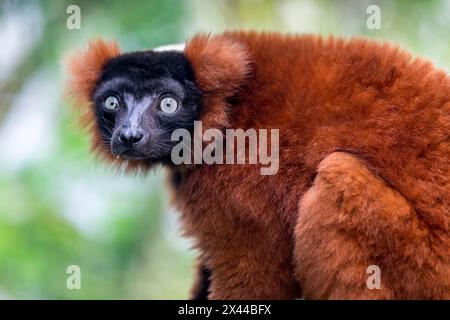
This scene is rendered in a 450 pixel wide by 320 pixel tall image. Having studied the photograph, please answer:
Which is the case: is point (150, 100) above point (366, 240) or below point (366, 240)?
above

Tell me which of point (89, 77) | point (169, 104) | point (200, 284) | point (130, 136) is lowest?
point (200, 284)

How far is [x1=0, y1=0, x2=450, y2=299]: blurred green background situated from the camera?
23.4 feet

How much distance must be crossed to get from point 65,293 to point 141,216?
1173 mm

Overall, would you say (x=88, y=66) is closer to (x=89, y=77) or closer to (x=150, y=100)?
(x=89, y=77)

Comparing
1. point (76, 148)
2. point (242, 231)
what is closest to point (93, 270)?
point (76, 148)

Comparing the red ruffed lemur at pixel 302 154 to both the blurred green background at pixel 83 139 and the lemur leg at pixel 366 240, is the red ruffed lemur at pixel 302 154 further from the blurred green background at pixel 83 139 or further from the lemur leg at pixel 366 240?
the blurred green background at pixel 83 139

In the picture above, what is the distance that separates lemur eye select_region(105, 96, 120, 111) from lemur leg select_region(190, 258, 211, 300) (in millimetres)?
1289

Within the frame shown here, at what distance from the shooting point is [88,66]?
4816 mm

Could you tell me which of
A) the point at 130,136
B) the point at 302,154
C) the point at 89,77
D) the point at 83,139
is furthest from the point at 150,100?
the point at 83,139

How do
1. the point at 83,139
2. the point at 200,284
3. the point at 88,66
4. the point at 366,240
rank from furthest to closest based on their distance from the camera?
the point at 83,139 → the point at 200,284 → the point at 88,66 → the point at 366,240

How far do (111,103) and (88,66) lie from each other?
0.40m

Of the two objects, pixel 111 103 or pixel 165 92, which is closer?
pixel 165 92

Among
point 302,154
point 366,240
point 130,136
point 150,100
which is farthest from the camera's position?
point 150,100

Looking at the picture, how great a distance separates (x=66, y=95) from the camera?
16.8ft
